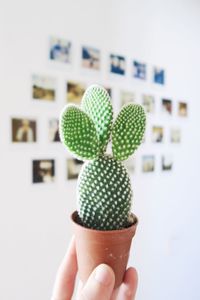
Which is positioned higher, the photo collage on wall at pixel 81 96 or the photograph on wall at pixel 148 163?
the photo collage on wall at pixel 81 96

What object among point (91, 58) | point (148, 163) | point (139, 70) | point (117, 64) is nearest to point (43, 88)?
point (91, 58)

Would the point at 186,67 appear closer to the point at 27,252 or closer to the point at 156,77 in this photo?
the point at 156,77

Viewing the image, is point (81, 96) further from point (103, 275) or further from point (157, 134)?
point (103, 275)

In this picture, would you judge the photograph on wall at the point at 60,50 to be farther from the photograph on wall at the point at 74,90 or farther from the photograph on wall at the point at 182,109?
the photograph on wall at the point at 182,109

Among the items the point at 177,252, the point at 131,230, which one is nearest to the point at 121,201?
the point at 131,230


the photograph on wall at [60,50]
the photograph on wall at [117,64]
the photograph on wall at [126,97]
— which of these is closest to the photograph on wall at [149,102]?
the photograph on wall at [126,97]
